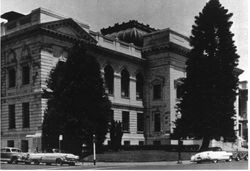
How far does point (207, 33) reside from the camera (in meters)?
45.3

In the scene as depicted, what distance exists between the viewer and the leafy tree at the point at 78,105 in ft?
128

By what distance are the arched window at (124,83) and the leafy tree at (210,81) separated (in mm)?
11686

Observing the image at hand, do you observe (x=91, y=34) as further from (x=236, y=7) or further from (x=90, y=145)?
(x=236, y=7)

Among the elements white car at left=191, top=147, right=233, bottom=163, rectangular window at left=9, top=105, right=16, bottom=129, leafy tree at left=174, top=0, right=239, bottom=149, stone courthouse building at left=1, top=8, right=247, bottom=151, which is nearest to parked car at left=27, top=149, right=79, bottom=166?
white car at left=191, top=147, right=233, bottom=163

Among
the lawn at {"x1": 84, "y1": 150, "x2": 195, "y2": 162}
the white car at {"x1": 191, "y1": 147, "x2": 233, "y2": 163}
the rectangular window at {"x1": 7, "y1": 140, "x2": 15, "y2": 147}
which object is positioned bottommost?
the lawn at {"x1": 84, "y1": 150, "x2": 195, "y2": 162}

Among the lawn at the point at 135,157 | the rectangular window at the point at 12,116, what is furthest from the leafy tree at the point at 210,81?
the rectangular window at the point at 12,116

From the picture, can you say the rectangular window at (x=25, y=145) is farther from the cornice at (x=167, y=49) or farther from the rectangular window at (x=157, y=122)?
the cornice at (x=167, y=49)

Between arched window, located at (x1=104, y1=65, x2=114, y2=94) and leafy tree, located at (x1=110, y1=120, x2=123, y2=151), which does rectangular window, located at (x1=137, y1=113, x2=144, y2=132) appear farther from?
leafy tree, located at (x1=110, y1=120, x2=123, y2=151)

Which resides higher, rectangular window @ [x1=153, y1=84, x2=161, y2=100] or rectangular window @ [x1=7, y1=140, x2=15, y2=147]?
rectangular window @ [x1=153, y1=84, x2=161, y2=100]

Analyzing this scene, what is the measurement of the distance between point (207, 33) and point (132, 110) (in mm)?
15338

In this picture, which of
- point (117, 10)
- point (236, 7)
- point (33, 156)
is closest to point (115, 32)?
point (33, 156)

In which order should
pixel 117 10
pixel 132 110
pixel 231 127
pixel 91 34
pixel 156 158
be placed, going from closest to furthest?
1. pixel 117 10
2. pixel 156 158
3. pixel 231 127
4. pixel 91 34
5. pixel 132 110

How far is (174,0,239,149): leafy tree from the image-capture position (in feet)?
144

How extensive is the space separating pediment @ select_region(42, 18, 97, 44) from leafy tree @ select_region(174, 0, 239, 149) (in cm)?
1123
